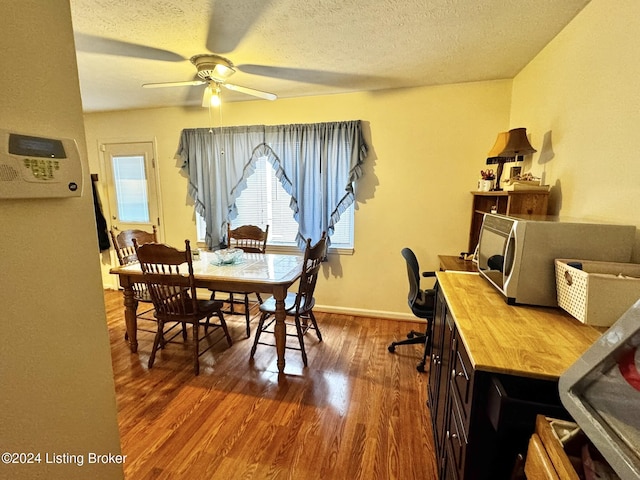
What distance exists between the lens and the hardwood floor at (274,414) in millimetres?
1521

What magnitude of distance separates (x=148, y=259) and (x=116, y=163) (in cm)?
257

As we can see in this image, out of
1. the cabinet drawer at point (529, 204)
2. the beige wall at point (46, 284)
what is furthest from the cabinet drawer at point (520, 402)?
the cabinet drawer at point (529, 204)

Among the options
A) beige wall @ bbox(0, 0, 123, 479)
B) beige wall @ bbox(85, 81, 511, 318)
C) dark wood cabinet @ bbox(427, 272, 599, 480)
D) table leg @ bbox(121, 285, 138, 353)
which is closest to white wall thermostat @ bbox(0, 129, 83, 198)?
beige wall @ bbox(0, 0, 123, 479)

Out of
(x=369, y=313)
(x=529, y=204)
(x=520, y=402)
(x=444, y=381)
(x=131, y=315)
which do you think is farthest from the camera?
(x=369, y=313)

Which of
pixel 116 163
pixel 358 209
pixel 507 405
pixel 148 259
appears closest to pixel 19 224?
pixel 507 405

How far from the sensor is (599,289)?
990 millimetres

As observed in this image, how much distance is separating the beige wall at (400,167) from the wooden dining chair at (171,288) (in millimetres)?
1521

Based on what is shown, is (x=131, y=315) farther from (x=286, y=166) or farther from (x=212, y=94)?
(x=286, y=166)

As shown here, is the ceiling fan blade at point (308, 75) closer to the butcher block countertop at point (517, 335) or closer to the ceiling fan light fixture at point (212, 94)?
the ceiling fan light fixture at point (212, 94)

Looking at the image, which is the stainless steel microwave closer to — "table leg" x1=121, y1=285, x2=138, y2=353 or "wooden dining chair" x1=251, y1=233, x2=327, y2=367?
"wooden dining chair" x1=251, y1=233, x2=327, y2=367

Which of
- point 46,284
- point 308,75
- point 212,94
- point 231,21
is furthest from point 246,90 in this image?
point 46,284

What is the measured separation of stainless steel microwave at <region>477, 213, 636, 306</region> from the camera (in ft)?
3.74

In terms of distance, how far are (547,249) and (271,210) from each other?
109 inches

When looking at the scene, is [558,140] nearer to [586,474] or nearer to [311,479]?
[586,474]
